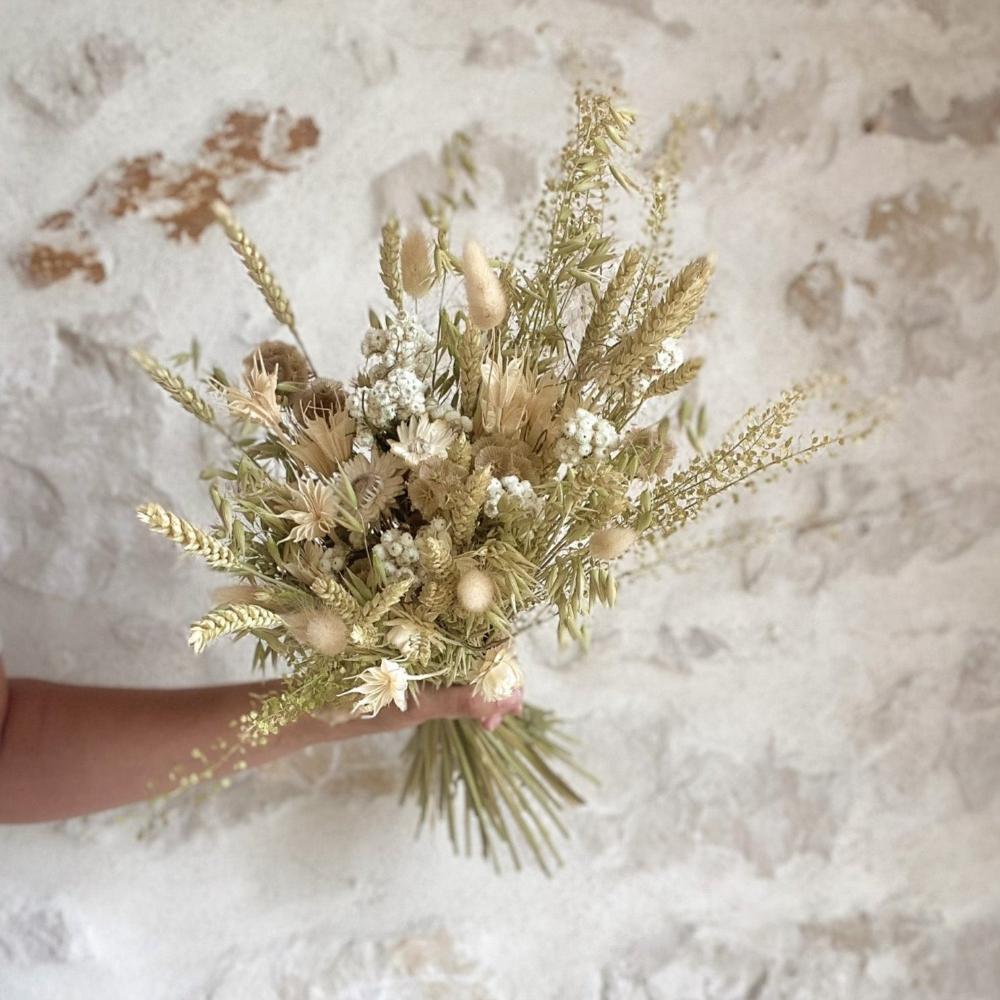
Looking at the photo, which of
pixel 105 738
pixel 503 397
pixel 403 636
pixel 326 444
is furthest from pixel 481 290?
pixel 105 738

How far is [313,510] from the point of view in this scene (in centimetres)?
88

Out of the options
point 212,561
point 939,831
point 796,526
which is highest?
point 796,526

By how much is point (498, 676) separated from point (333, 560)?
0.59 ft

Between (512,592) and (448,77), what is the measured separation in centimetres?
84

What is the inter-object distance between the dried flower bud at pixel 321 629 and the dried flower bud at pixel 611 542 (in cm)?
23

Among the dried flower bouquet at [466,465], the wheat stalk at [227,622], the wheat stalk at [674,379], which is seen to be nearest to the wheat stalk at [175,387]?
the dried flower bouquet at [466,465]

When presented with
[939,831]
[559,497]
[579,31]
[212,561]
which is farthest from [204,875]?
[579,31]

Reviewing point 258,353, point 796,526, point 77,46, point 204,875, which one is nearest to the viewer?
point 258,353

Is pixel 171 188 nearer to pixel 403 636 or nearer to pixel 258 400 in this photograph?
pixel 258 400

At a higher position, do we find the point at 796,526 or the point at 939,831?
the point at 796,526

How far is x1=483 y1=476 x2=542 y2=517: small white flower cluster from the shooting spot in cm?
87

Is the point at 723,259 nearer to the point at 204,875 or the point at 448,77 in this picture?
the point at 448,77

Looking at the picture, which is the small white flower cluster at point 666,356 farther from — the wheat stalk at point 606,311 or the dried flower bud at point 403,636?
the dried flower bud at point 403,636

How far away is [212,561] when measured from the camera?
33.2 inches
